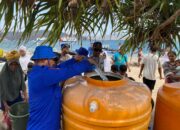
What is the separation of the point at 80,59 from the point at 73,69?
32 cm

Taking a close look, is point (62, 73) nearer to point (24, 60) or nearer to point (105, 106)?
point (105, 106)

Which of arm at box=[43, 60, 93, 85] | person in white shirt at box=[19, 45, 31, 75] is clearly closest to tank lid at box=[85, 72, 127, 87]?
arm at box=[43, 60, 93, 85]

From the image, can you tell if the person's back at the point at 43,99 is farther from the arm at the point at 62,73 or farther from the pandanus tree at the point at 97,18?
the pandanus tree at the point at 97,18

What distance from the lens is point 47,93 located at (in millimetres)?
2584

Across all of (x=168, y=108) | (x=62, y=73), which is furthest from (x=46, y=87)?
(x=168, y=108)

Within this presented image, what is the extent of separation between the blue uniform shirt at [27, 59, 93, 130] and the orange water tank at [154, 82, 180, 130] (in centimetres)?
72

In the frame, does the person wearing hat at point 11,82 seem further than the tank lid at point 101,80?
Yes

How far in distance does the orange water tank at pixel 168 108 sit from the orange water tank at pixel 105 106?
217 millimetres

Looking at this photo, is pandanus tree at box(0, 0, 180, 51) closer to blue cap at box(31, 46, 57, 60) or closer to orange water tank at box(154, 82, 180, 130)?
blue cap at box(31, 46, 57, 60)

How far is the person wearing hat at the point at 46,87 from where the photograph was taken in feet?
8.18

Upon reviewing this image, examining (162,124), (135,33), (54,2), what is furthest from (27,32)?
(162,124)

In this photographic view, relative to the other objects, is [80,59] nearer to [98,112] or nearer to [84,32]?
[84,32]

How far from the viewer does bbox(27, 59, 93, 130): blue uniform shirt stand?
2.47 metres

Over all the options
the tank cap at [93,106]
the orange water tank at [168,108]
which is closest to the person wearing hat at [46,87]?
the tank cap at [93,106]
